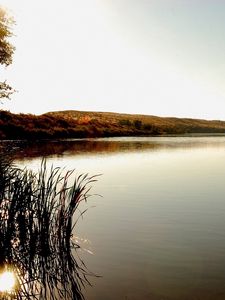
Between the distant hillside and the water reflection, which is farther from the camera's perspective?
the distant hillside

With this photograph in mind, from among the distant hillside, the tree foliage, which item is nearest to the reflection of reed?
the tree foliage

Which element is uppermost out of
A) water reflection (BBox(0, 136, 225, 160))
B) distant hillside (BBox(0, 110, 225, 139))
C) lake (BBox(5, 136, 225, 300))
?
distant hillside (BBox(0, 110, 225, 139))

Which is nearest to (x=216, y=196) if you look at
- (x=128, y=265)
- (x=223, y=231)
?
(x=223, y=231)

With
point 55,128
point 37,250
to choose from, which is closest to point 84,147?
point 55,128

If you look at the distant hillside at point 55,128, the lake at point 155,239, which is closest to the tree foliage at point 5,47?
the lake at point 155,239

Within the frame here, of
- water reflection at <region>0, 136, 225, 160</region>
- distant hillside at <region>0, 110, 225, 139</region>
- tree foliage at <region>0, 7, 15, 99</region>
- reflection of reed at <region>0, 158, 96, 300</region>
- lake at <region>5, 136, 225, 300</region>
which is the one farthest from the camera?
distant hillside at <region>0, 110, 225, 139</region>

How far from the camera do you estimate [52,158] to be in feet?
161

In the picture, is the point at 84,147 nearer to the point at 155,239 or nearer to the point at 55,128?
the point at 55,128

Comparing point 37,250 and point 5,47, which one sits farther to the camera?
point 5,47

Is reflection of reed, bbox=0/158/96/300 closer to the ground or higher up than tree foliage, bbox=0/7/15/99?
closer to the ground

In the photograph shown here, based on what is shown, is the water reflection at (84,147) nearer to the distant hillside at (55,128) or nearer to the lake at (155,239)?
the distant hillside at (55,128)

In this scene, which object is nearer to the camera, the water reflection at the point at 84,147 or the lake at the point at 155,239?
the lake at the point at 155,239

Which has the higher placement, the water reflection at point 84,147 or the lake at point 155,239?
the water reflection at point 84,147

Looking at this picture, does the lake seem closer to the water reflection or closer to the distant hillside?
the water reflection
